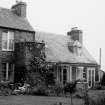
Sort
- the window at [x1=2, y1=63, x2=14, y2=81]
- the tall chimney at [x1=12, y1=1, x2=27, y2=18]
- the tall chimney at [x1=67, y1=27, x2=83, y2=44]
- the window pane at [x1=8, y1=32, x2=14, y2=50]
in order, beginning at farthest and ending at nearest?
the tall chimney at [x1=67, y1=27, x2=83, y2=44] < the tall chimney at [x1=12, y1=1, x2=27, y2=18] < the window pane at [x1=8, y1=32, x2=14, y2=50] < the window at [x1=2, y1=63, x2=14, y2=81]

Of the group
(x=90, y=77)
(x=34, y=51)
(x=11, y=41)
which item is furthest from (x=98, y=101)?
(x=90, y=77)

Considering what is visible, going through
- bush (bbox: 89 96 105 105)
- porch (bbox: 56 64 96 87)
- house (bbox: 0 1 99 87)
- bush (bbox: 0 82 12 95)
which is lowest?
bush (bbox: 0 82 12 95)

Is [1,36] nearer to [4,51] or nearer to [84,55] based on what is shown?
[4,51]

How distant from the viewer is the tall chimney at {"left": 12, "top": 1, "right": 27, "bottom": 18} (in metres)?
28.2

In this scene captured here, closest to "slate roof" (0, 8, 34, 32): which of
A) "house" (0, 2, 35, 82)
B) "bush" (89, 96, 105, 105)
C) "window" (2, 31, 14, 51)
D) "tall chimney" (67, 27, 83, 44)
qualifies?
"house" (0, 2, 35, 82)

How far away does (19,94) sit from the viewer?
2145 centimetres

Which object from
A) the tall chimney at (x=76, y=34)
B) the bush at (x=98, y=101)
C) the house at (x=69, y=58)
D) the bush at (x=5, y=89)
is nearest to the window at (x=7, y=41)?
the bush at (x=5, y=89)

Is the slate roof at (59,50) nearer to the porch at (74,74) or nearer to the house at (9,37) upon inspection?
the porch at (74,74)

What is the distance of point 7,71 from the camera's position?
82.6 ft

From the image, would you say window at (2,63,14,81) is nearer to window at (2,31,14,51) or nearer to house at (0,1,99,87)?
house at (0,1,99,87)

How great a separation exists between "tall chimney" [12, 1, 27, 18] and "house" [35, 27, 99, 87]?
3440 mm

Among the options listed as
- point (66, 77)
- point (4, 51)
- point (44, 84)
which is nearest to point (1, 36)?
point (4, 51)

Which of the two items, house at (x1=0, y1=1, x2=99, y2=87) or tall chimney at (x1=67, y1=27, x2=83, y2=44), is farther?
tall chimney at (x1=67, y1=27, x2=83, y2=44)

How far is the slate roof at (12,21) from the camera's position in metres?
25.8
